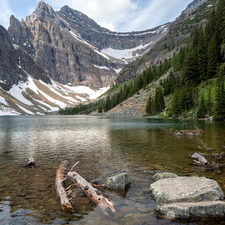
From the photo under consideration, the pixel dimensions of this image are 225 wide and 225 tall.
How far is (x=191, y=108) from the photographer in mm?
78438

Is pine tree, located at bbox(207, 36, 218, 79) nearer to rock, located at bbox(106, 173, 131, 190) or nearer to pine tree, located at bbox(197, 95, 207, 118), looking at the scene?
pine tree, located at bbox(197, 95, 207, 118)

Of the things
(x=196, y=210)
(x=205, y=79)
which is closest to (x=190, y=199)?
(x=196, y=210)

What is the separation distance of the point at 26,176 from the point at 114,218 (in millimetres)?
7997

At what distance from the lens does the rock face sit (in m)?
6.84

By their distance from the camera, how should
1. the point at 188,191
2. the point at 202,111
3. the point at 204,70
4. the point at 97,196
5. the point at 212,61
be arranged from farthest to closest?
the point at 204,70
the point at 212,61
the point at 202,111
the point at 97,196
the point at 188,191

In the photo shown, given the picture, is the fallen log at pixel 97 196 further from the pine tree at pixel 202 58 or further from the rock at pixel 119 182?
the pine tree at pixel 202 58

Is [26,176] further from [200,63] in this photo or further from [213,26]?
[213,26]

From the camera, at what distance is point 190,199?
23.9ft

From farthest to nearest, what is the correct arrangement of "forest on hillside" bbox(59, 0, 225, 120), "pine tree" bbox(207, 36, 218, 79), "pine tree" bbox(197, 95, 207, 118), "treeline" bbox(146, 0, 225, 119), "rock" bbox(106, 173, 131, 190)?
1. "pine tree" bbox(207, 36, 218, 79)
2. "treeline" bbox(146, 0, 225, 119)
3. "pine tree" bbox(197, 95, 207, 118)
4. "forest on hillside" bbox(59, 0, 225, 120)
5. "rock" bbox(106, 173, 131, 190)

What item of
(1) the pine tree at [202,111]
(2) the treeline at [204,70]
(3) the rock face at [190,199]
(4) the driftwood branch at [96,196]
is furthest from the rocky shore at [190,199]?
(1) the pine tree at [202,111]

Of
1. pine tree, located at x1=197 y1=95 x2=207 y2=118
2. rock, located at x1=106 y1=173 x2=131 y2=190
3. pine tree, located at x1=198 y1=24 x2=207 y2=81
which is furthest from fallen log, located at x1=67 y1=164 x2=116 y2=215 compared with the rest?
pine tree, located at x1=198 y1=24 x2=207 y2=81

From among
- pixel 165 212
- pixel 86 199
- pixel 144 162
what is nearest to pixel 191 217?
pixel 165 212

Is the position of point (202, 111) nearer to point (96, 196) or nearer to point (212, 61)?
point (212, 61)

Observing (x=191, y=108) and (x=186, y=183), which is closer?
(x=186, y=183)
